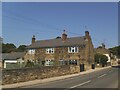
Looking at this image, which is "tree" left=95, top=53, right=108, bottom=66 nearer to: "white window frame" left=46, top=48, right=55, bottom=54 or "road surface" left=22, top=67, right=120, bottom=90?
"white window frame" left=46, top=48, right=55, bottom=54

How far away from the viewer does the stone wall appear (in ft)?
78.8

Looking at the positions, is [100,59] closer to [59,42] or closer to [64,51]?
[59,42]

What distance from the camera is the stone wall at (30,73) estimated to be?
24.0 meters

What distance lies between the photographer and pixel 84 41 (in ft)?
206

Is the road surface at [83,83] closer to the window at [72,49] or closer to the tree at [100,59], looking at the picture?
the window at [72,49]

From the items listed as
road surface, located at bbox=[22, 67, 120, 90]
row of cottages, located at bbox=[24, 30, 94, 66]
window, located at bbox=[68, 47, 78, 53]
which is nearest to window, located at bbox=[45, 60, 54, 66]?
row of cottages, located at bbox=[24, 30, 94, 66]

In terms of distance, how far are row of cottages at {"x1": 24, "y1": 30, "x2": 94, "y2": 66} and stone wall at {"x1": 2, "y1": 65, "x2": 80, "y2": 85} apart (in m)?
20.9

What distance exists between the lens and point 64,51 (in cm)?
6438

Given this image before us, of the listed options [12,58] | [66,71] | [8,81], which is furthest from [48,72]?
[12,58]

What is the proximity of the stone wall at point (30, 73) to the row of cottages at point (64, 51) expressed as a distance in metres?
20.9

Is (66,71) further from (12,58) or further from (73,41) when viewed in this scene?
(12,58)

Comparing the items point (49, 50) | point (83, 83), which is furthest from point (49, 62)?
point (83, 83)

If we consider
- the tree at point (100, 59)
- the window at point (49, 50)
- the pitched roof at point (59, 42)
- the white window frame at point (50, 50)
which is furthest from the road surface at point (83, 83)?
the tree at point (100, 59)

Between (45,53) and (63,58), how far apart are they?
544 cm
